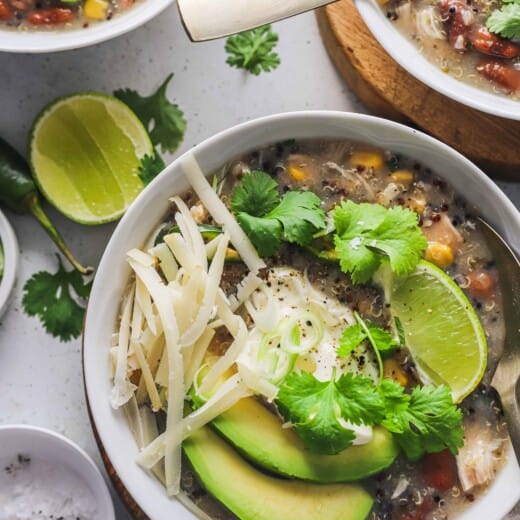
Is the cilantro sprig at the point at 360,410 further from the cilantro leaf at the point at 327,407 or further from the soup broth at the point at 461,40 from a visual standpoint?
the soup broth at the point at 461,40

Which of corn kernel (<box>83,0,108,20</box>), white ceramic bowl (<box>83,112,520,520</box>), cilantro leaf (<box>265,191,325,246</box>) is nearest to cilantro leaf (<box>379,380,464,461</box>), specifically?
white ceramic bowl (<box>83,112,520,520</box>)

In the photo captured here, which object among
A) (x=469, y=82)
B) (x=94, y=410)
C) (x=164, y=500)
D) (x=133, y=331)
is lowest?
(x=164, y=500)

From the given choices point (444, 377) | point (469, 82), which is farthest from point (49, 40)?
point (444, 377)

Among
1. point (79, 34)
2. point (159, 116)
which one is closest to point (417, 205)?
point (159, 116)

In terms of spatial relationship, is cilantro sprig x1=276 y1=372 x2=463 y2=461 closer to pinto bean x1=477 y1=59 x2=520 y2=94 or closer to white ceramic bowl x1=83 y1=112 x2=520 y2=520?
white ceramic bowl x1=83 y1=112 x2=520 y2=520

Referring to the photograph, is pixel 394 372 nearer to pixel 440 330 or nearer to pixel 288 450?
pixel 440 330

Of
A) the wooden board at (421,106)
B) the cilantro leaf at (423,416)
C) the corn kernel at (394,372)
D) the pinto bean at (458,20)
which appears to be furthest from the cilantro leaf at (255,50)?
the cilantro leaf at (423,416)

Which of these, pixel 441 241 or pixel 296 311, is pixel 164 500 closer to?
pixel 296 311
